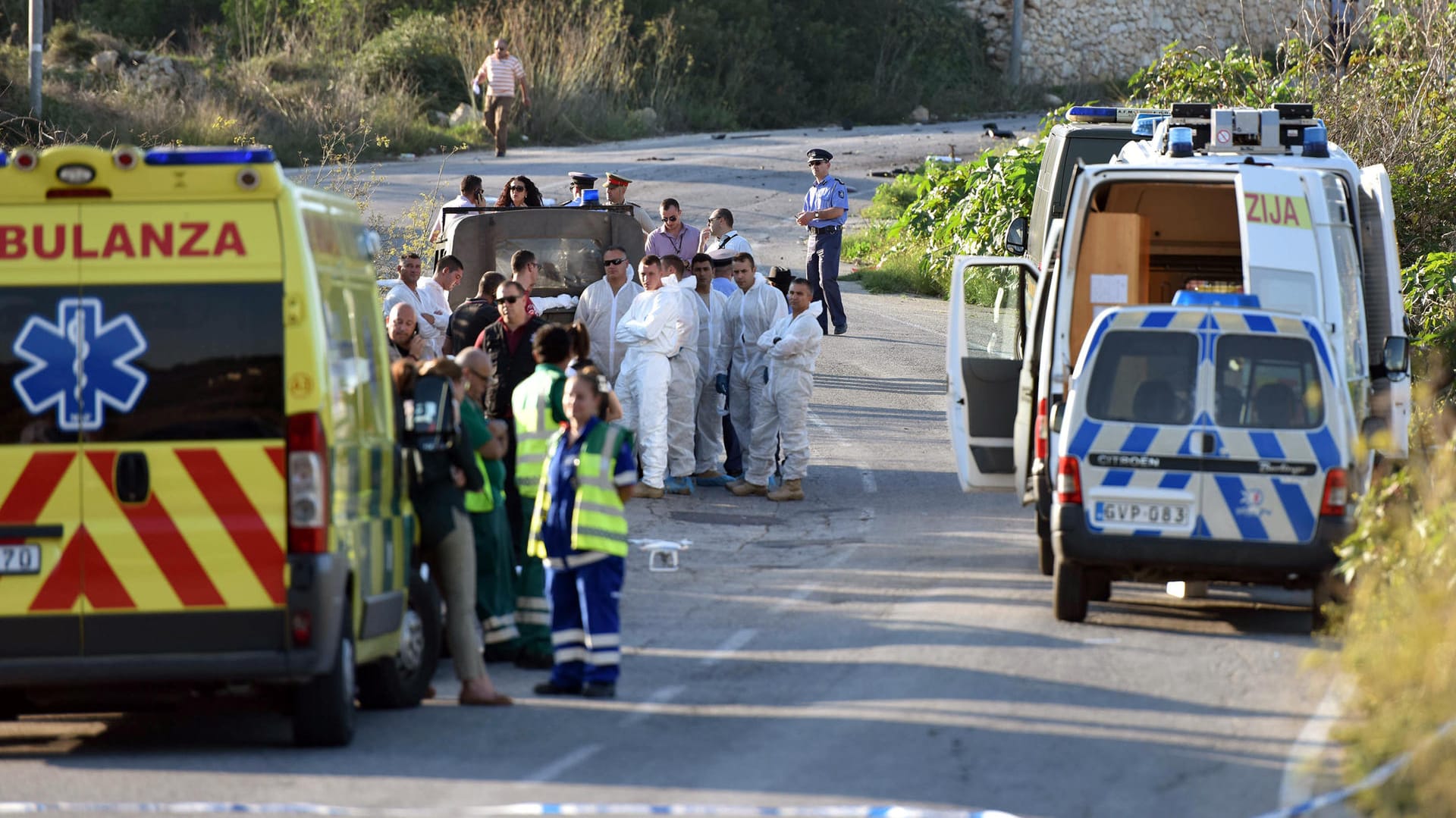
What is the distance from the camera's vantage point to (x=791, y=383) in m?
15.4

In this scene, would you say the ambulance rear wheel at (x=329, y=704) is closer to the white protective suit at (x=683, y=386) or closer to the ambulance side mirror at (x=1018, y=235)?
the white protective suit at (x=683, y=386)

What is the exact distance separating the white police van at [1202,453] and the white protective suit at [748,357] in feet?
16.8

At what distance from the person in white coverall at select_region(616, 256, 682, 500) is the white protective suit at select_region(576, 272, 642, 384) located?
0.34 metres

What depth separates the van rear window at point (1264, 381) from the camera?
421 inches

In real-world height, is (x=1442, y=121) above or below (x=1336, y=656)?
above

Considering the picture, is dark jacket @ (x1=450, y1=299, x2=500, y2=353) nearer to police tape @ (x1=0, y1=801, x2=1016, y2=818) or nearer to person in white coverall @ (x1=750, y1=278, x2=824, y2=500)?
person in white coverall @ (x1=750, y1=278, x2=824, y2=500)

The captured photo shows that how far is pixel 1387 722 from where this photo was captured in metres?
7.52

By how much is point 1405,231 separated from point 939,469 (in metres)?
7.30

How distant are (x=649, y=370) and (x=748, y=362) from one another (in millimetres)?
1167

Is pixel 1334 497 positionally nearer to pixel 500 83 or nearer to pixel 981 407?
pixel 981 407

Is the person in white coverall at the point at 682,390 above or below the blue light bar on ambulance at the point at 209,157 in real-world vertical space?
below

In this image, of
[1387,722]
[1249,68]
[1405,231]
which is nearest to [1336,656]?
[1387,722]

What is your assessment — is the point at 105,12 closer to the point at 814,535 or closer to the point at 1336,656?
the point at 814,535

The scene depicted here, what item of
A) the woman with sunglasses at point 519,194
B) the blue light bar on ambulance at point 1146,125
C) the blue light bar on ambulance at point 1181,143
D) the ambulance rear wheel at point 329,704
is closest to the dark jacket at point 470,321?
the woman with sunglasses at point 519,194
